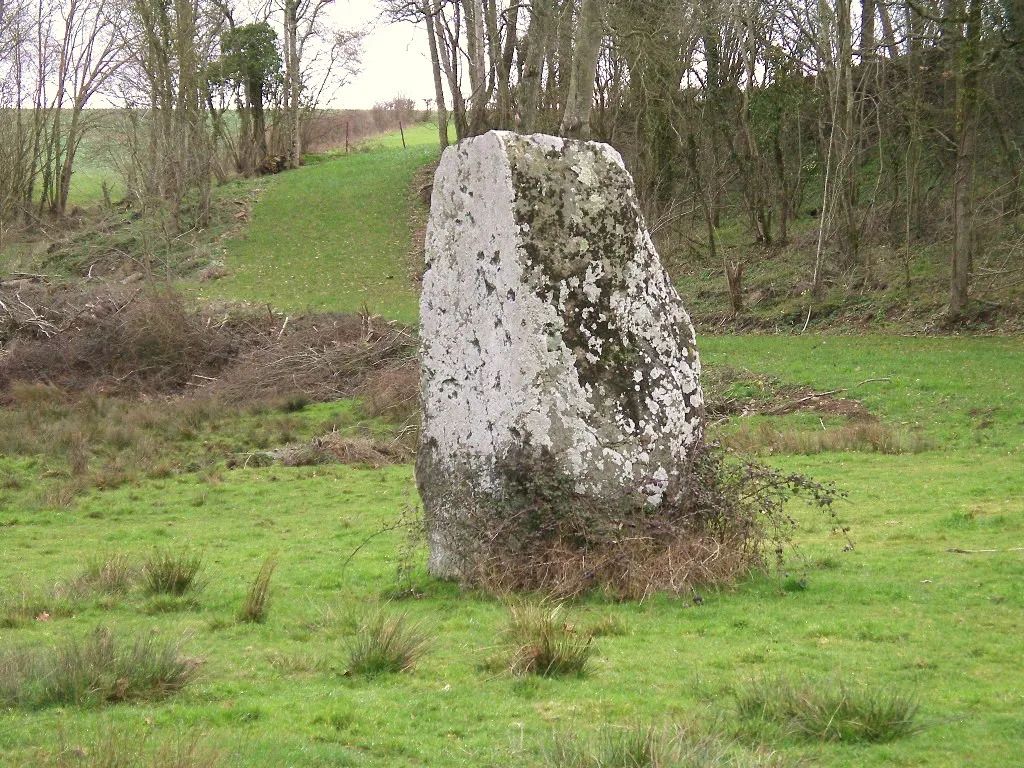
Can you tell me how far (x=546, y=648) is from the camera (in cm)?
613

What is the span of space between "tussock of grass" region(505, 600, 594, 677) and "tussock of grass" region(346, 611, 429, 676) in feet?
2.00

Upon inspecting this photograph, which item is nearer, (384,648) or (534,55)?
(384,648)

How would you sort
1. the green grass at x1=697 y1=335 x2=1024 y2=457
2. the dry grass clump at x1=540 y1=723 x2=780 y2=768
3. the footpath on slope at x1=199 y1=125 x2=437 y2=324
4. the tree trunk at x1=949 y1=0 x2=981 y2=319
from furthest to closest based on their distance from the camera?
the footpath on slope at x1=199 y1=125 x2=437 y2=324, the tree trunk at x1=949 y1=0 x2=981 y2=319, the green grass at x1=697 y1=335 x2=1024 y2=457, the dry grass clump at x1=540 y1=723 x2=780 y2=768

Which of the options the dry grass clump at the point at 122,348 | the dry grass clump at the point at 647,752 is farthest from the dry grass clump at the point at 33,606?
the dry grass clump at the point at 122,348

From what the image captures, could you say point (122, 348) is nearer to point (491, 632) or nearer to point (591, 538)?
point (591, 538)

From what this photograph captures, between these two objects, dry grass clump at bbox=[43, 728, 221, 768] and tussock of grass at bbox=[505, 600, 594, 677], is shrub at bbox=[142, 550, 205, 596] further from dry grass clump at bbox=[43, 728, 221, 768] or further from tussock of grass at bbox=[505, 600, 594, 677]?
dry grass clump at bbox=[43, 728, 221, 768]

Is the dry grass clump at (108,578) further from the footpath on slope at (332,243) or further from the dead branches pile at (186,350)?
the footpath on slope at (332,243)

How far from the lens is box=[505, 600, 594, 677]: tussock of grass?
6070 mm

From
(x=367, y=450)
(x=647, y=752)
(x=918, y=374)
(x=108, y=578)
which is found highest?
(x=647, y=752)

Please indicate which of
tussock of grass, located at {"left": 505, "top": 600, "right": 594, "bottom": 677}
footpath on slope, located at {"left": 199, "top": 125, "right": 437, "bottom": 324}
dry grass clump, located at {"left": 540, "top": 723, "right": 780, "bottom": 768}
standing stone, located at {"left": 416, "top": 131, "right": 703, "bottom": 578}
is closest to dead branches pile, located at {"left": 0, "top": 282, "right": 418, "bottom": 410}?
footpath on slope, located at {"left": 199, "top": 125, "right": 437, "bottom": 324}

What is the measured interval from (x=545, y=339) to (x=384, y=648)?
286cm

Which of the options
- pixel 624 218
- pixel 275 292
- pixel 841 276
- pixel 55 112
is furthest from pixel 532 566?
pixel 55 112

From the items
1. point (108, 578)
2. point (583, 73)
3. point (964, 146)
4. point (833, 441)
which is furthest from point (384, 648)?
point (964, 146)

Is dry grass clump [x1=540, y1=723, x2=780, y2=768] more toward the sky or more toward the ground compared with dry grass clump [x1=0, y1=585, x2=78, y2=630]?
more toward the sky
